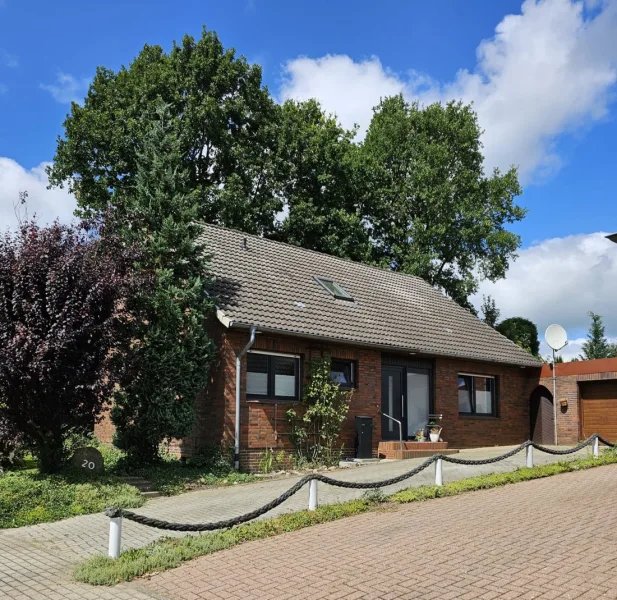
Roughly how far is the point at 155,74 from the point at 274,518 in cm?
2595

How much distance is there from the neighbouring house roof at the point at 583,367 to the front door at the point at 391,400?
260 inches

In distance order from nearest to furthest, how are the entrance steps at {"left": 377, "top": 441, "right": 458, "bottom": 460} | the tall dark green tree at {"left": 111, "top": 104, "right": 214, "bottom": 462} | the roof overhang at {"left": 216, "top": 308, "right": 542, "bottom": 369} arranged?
1. the tall dark green tree at {"left": 111, "top": 104, "right": 214, "bottom": 462}
2. the roof overhang at {"left": 216, "top": 308, "right": 542, "bottom": 369}
3. the entrance steps at {"left": 377, "top": 441, "right": 458, "bottom": 460}

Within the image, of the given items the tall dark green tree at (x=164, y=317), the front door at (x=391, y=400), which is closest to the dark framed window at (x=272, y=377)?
the tall dark green tree at (x=164, y=317)

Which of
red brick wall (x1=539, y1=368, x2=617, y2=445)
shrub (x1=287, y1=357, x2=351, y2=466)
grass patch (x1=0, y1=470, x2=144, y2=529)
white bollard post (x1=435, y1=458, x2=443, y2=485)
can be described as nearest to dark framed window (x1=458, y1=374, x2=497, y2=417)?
red brick wall (x1=539, y1=368, x2=617, y2=445)

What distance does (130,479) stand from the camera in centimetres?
1282

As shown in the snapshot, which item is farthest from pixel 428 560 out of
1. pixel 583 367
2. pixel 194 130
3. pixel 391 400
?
pixel 194 130

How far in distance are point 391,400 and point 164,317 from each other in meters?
7.63

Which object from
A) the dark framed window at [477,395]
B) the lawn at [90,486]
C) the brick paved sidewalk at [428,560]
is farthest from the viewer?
the dark framed window at [477,395]

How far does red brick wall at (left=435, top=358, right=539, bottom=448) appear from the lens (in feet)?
66.9

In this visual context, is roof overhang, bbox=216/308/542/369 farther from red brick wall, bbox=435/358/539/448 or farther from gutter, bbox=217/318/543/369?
red brick wall, bbox=435/358/539/448

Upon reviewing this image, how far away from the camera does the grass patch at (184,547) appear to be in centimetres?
731

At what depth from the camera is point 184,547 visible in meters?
8.18

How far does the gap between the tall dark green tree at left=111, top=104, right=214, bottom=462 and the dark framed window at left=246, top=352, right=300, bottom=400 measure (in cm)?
140

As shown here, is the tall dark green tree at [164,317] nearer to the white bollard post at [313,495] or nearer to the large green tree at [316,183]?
the white bollard post at [313,495]
